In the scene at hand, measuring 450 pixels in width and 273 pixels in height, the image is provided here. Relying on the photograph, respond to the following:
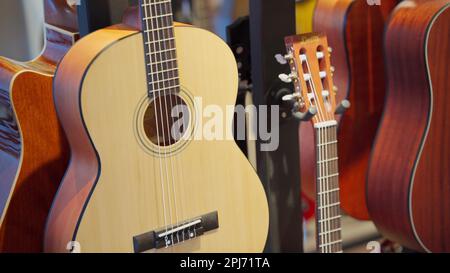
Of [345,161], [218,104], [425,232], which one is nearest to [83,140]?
[218,104]

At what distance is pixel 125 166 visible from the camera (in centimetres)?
115

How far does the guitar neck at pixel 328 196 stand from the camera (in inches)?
49.5

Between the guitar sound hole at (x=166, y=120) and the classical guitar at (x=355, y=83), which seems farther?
the classical guitar at (x=355, y=83)

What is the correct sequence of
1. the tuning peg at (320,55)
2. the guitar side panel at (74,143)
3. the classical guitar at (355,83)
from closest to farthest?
the guitar side panel at (74,143)
the tuning peg at (320,55)
the classical guitar at (355,83)

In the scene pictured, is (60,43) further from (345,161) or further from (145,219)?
(345,161)

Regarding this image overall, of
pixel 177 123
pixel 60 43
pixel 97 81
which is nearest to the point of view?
pixel 97 81

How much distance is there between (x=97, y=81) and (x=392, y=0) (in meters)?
0.74

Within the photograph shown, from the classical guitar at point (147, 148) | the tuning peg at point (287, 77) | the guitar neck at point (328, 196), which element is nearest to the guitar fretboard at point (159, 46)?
the classical guitar at point (147, 148)

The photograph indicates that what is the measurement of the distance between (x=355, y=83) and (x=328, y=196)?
1.13 ft

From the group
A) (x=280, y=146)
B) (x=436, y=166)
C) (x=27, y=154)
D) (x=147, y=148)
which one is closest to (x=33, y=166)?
(x=27, y=154)

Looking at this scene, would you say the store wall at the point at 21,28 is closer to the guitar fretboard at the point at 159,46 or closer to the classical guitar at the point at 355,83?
the guitar fretboard at the point at 159,46

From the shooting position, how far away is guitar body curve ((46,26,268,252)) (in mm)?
1120

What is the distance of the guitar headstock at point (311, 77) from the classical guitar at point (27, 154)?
0.45m

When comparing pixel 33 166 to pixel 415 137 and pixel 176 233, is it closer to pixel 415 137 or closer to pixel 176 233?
pixel 176 233
